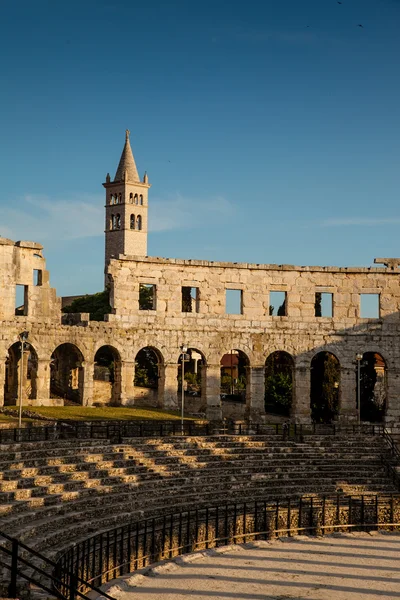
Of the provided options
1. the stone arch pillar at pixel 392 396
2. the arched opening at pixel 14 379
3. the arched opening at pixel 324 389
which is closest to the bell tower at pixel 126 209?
the arched opening at pixel 324 389

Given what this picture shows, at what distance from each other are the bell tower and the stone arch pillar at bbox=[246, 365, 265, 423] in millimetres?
54749

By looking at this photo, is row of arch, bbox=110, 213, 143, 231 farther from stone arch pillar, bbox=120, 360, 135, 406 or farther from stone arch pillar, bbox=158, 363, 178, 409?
stone arch pillar, bbox=120, 360, 135, 406

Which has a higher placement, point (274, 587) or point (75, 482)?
point (75, 482)

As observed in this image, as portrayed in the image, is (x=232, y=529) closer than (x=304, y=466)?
Yes

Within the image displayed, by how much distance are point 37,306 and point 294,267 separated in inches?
555

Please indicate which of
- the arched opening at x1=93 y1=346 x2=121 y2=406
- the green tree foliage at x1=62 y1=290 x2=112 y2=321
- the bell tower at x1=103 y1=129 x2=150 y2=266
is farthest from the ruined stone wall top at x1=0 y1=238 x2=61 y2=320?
the bell tower at x1=103 y1=129 x2=150 y2=266

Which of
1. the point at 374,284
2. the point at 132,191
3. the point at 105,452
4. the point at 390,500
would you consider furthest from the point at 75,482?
the point at 132,191

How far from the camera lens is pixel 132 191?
103 meters

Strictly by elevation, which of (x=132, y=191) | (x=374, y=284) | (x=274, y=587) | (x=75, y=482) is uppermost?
(x=132, y=191)

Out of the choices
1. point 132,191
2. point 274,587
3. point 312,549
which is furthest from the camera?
point 132,191

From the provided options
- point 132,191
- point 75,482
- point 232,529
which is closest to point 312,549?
point 232,529

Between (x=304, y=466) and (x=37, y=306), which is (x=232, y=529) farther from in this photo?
(x=37, y=306)

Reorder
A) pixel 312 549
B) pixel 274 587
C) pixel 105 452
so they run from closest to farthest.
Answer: pixel 274 587
pixel 312 549
pixel 105 452

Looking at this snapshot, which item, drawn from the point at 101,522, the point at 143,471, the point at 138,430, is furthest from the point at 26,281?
the point at 101,522
